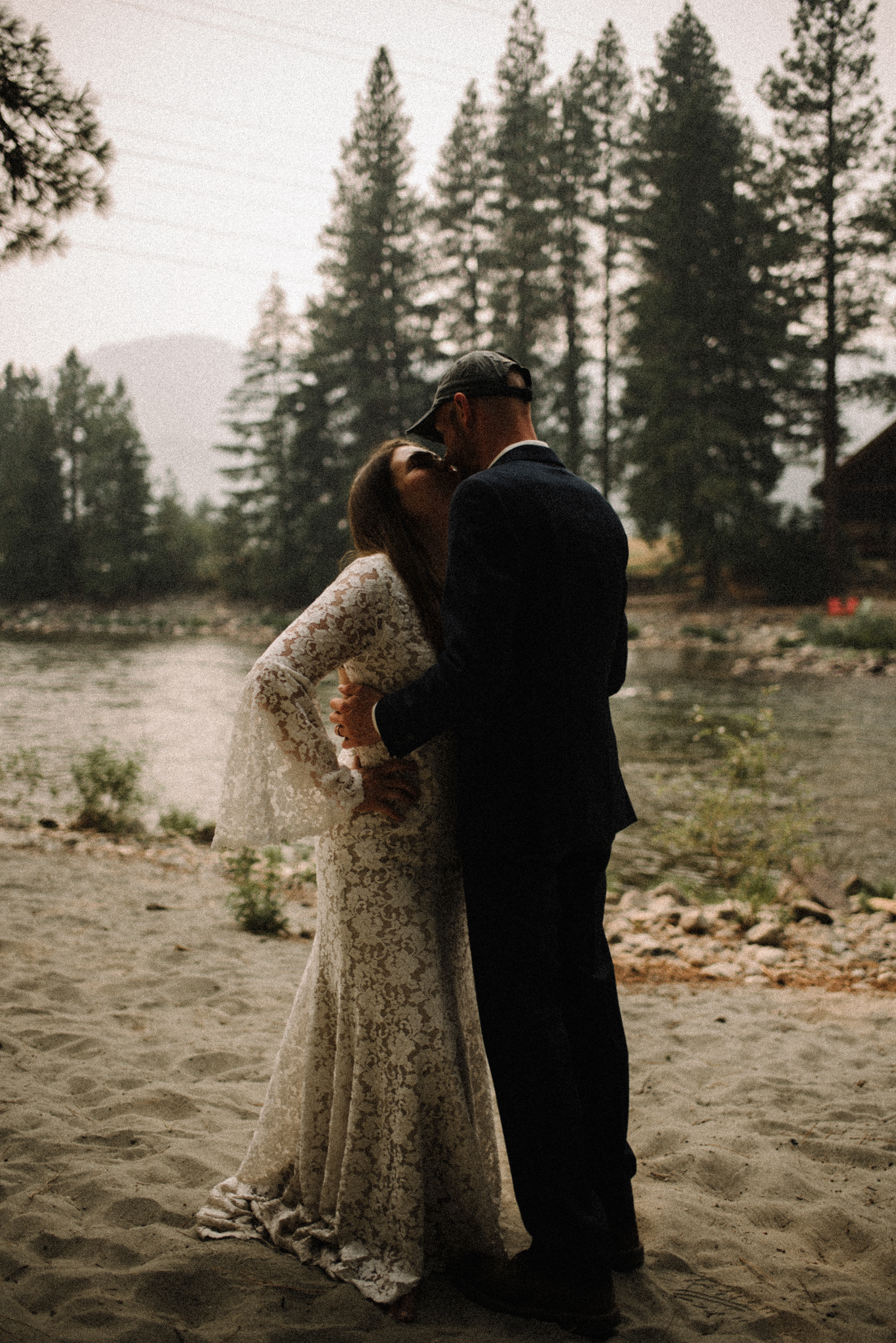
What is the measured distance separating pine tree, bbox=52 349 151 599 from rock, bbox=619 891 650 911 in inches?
1429

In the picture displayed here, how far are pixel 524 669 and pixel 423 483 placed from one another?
1.78ft

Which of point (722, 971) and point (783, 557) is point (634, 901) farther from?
point (783, 557)

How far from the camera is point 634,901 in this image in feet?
20.2

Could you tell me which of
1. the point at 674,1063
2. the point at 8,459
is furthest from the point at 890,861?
the point at 8,459

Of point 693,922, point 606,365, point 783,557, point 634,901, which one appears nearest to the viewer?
point 693,922

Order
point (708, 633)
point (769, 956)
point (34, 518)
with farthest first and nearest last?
point (34, 518)
point (708, 633)
point (769, 956)

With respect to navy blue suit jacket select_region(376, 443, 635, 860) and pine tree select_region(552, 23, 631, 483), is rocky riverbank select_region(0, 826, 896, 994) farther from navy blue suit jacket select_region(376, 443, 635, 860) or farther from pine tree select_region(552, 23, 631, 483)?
pine tree select_region(552, 23, 631, 483)

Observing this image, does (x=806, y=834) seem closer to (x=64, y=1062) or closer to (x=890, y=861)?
(x=890, y=861)

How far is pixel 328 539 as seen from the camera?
111 feet

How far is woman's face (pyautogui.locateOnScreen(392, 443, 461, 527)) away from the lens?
6.93ft

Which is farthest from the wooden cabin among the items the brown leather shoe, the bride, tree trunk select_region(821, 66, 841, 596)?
the brown leather shoe

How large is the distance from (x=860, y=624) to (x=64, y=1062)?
21060 mm

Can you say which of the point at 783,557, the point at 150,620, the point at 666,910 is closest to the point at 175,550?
the point at 150,620

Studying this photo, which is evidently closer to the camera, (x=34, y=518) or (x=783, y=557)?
(x=783, y=557)
